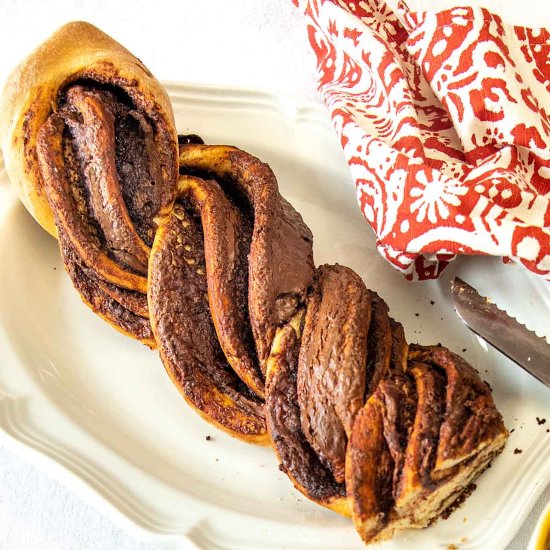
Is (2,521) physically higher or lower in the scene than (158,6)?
lower

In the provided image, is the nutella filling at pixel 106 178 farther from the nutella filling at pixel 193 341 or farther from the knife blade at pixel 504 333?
the knife blade at pixel 504 333

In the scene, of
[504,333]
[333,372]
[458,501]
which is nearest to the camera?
[333,372]

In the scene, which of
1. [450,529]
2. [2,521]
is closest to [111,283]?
[2,521]

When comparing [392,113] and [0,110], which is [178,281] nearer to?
[0,110]

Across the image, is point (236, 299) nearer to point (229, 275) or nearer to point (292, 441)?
point (229, 275)

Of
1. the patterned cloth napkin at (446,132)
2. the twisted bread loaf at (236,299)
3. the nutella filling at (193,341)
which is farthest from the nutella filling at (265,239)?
the patterned cloth napkin at (446,132)

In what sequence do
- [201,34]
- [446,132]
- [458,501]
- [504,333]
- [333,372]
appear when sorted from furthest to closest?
[201,34]
[446,132]
[504,333]
[458,501]
[333,372]

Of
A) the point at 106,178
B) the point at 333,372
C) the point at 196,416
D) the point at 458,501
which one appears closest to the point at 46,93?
the point at 106,178
